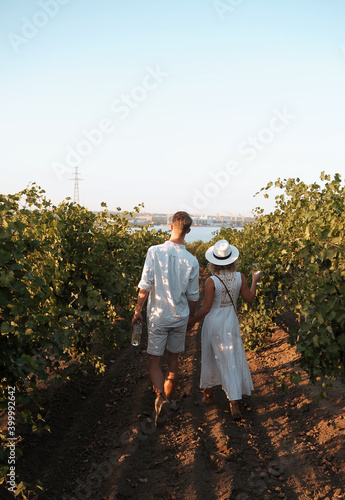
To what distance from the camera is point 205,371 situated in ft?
15.3

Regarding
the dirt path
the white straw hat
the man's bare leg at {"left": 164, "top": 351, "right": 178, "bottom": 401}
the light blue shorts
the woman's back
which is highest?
the white straw hat

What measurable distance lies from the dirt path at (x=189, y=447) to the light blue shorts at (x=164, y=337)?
28.9 inches

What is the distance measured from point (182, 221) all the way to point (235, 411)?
2.00 metres

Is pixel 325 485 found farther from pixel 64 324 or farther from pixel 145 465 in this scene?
pixel 64 324

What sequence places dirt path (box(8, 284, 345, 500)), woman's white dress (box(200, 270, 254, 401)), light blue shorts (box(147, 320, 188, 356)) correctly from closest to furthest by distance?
1. dirt path (box(8, 284, 345, 500))
2. light blue shorts (box(147, 320, 188, 356))
3. woman's white dress (box(200, 270, 254, 401))

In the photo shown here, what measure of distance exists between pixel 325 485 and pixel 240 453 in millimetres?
714

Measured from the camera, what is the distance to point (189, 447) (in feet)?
12.2

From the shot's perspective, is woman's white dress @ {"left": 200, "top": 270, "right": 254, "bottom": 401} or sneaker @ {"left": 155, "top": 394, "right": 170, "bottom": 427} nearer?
Result: sneaker @ {"left": 155, "top": 394, "right": 170, "bottom": 427}

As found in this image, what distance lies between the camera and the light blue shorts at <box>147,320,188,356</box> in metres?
4.23

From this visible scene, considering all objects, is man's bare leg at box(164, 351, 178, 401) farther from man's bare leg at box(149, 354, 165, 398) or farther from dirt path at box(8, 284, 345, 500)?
dirt path at box(8, 284, 345, 500)

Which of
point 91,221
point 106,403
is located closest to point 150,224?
point 91,221


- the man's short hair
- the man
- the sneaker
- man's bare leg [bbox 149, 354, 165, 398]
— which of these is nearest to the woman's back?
the man

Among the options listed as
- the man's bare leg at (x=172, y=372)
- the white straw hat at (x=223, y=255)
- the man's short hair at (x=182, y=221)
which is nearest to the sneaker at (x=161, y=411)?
the man's bare leg at (x=172, y=372)

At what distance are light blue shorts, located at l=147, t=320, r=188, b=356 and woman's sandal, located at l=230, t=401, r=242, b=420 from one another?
82 cm
